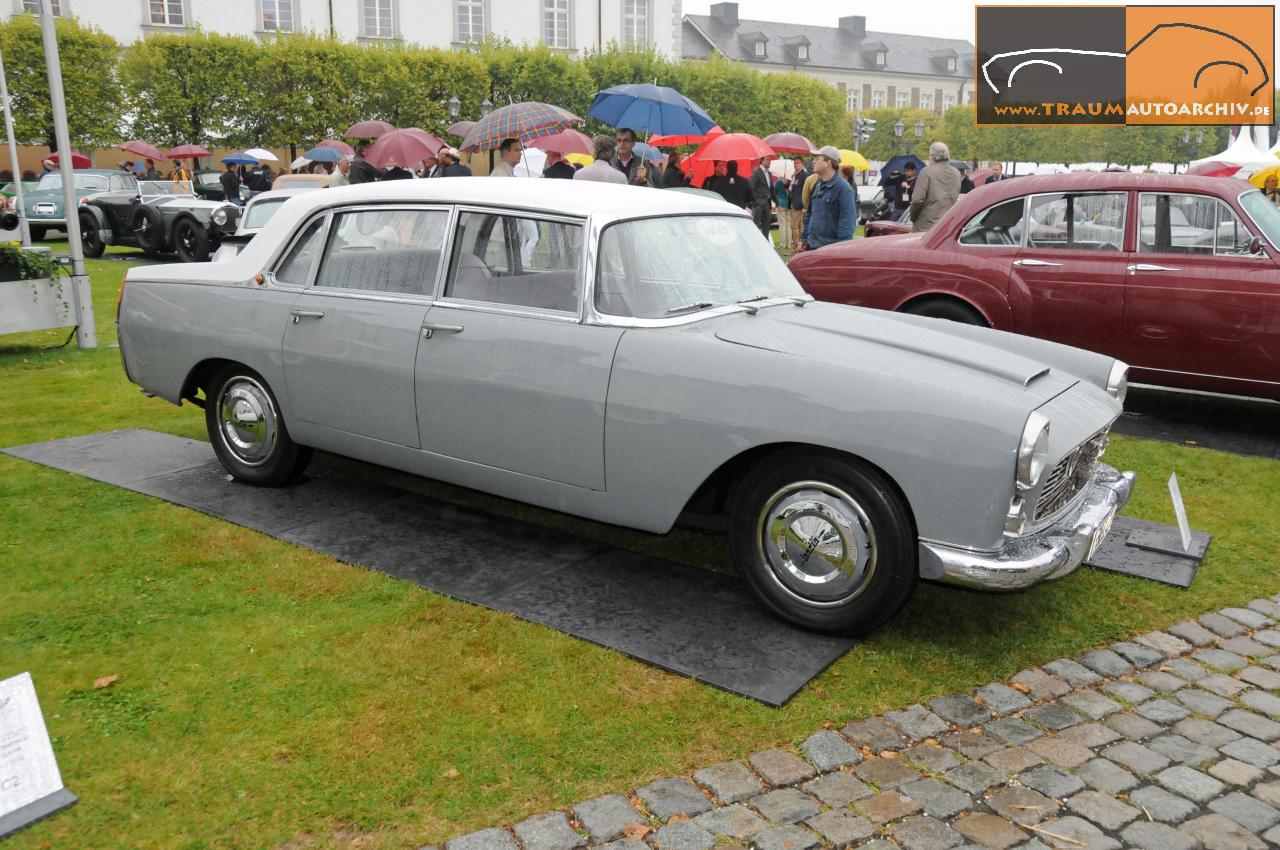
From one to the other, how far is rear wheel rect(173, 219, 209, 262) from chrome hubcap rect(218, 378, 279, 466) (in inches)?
482

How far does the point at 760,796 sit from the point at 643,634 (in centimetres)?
110

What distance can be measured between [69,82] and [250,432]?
40240 millimetres

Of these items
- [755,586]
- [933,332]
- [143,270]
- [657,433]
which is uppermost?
[143,270]

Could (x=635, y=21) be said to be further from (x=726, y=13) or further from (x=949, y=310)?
(x=949, y=310)

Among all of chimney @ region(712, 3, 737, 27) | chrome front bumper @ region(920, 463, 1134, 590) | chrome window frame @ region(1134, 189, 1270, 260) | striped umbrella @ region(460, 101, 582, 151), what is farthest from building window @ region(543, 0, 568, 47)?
chrome front bumper @ region(920, 463, 1134, 590)

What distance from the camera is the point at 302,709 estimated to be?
354 cm

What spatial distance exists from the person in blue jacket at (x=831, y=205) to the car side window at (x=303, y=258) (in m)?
6.89

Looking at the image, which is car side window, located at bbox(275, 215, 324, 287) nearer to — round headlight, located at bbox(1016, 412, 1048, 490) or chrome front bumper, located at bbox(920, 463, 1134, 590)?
chrome front bumper, located at bbox(920, 463, 1134, 590)

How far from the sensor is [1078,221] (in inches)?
293

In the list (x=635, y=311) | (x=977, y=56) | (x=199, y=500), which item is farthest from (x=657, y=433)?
(x=977, y=56)

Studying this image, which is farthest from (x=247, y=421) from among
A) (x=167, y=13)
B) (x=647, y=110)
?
(x=167, y=13)

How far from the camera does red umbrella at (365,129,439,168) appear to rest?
1808 centimetres

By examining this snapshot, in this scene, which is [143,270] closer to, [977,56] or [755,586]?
[755,586]

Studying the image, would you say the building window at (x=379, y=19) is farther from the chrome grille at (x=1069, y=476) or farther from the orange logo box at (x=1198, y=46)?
the chrome grille at (x=1069, y=476)
